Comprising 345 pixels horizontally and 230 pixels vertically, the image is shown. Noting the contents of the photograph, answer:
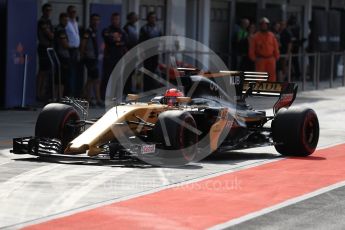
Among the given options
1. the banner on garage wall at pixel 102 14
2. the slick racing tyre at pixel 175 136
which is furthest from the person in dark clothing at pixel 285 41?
the slick racing tyre at pixel 175 136

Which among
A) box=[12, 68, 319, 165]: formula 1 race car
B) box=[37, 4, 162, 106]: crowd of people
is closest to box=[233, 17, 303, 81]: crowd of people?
box=[37, 4, 162, 106]: crowd of people

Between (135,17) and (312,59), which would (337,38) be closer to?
(312,59)

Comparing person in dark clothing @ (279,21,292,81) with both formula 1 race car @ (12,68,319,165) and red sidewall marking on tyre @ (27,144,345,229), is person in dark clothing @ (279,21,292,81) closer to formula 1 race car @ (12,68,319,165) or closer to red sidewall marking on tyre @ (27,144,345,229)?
formula 1 race car @ (12,68,319,165)

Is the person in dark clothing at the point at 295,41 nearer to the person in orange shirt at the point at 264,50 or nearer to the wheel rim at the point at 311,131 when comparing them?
the person in orange shirt at the point at 264,50

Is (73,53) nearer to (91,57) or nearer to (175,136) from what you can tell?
(91,57)

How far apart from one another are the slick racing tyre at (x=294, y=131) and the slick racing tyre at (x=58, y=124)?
2.57 meters

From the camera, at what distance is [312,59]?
1238 inches

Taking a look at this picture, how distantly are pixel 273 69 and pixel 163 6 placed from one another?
3329 mm

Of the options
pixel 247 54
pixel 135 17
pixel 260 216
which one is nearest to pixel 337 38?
pixel 247 54

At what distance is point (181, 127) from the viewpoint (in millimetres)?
12219

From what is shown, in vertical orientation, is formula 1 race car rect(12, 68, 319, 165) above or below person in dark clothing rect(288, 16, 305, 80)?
below

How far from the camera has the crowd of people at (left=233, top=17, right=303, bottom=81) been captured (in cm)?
2494

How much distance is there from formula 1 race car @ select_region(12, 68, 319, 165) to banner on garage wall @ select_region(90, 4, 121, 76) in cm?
796

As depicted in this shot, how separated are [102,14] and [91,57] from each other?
1.81m
